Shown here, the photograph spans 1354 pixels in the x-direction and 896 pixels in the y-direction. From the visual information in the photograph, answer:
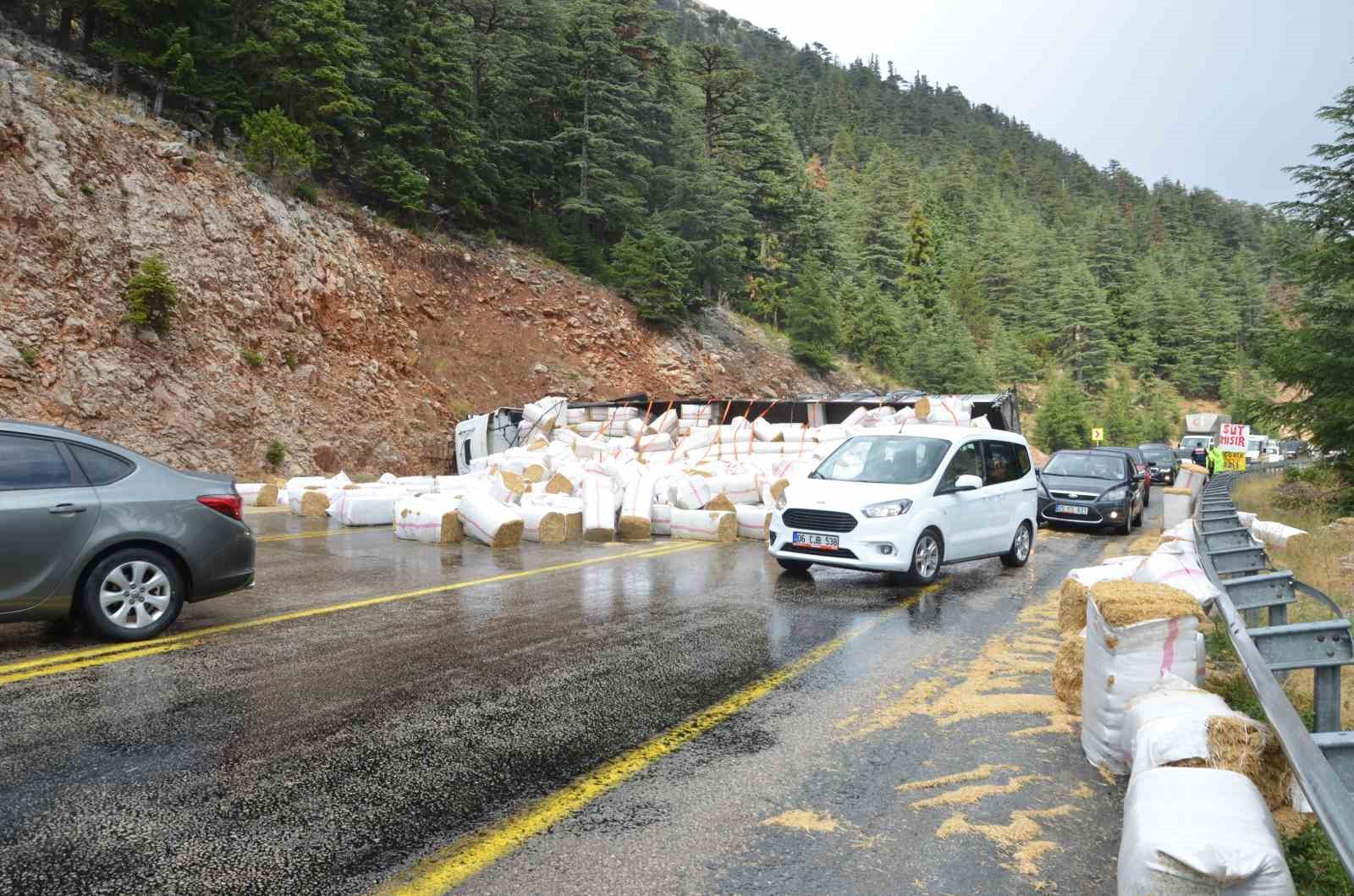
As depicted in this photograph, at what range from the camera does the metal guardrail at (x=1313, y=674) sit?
2.70m

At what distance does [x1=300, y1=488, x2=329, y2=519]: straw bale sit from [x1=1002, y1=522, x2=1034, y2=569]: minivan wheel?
11948 millimetres

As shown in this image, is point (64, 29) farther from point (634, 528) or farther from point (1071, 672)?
point (1071, 672)

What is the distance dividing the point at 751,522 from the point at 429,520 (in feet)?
16.6

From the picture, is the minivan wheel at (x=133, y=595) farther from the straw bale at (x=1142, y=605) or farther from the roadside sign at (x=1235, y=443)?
the roadside sign at (x=1235, y=443)

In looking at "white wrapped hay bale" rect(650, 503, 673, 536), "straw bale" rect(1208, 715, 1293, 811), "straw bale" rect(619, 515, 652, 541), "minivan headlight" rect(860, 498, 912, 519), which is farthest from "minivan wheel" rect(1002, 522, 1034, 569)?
"straw bale" rect(1208, 715, 1293, 811)

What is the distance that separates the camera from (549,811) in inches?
155

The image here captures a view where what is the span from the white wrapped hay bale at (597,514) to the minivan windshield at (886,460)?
4.07m

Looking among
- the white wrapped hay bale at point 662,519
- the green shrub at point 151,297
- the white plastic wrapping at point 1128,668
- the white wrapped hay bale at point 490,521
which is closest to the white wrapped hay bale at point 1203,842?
the white plastic wrapping at point 1128,668

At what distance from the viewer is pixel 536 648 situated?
678 cm

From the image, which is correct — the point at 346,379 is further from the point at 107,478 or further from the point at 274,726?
the point at 274,726

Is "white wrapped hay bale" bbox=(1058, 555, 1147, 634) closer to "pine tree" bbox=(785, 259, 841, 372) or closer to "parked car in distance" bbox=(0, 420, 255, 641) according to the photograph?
"parked car in distance" bbox=(0, 420, 255, 641)

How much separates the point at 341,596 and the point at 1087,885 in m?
7.30

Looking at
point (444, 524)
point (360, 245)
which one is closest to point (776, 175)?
point (360, 245)

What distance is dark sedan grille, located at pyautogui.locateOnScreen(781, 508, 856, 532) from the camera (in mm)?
9820
